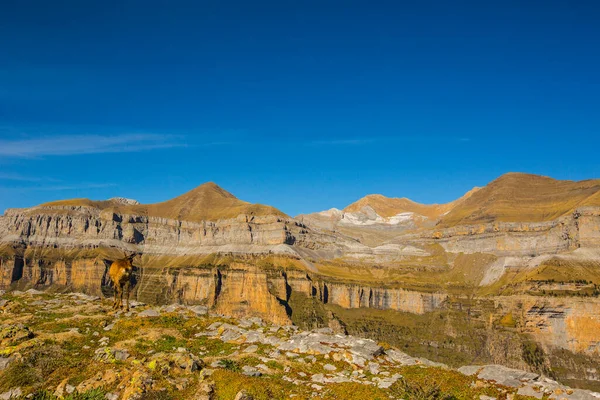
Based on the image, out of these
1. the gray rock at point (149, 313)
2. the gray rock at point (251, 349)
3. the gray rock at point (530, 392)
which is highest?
the gray rock at point (149, 313)

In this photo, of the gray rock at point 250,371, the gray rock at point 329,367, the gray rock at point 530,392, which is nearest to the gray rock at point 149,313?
the gray rock at point 250,371

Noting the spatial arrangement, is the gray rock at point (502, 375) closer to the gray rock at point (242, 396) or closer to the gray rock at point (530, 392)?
the gray rock at point (530, 392)

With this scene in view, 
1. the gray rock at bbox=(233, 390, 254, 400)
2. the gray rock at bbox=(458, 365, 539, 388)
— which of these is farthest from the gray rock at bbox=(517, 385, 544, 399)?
the gray rock at bbox=(233, 390, 254, 400)

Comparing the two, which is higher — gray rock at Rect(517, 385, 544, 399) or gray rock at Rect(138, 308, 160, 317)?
gray rock at Rect(138, 308, 160, 317)

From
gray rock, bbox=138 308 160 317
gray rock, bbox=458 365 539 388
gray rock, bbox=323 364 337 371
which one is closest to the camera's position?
gray rock, bbox=458 365 539 388

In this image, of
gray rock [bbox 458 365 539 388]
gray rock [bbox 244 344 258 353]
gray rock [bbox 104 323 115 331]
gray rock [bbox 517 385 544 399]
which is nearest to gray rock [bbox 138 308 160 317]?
gray rock [bbox 104 323 115 331]

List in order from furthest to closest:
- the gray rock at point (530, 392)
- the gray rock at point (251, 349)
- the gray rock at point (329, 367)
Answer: the gray rock at point (251, 349) < the gray rock at point (329, 367) < the gray rock at point (530, 392)

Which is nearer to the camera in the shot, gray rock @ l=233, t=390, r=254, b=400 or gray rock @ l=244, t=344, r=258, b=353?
gray rock @ l=233, t=390, r=254, b=400

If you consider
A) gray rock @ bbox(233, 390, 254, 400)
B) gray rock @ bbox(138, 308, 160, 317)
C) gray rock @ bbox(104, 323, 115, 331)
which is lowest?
gray rock @ bbox(233, 390, 254, 400)

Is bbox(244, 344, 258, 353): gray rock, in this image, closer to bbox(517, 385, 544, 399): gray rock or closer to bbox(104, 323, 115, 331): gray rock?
bbox(104, 323, 115, 331): gray rock

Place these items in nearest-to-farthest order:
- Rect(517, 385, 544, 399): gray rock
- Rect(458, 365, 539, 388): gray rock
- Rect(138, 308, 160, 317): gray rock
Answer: Rect(517, 385, 544, 399): gray rock < Rect(458, 365, 539, 388): gray rock < Rect(138, 308, 160, 317): gray rock

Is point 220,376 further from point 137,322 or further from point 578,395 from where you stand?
point 578,395

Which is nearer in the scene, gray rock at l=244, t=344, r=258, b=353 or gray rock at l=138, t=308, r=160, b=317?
gray rock at l=244, t=344, r=258, b=353

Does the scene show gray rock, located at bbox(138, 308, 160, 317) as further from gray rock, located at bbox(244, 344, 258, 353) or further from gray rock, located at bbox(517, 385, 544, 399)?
gray rock, located at bbox(517, 385, 544, 399)
